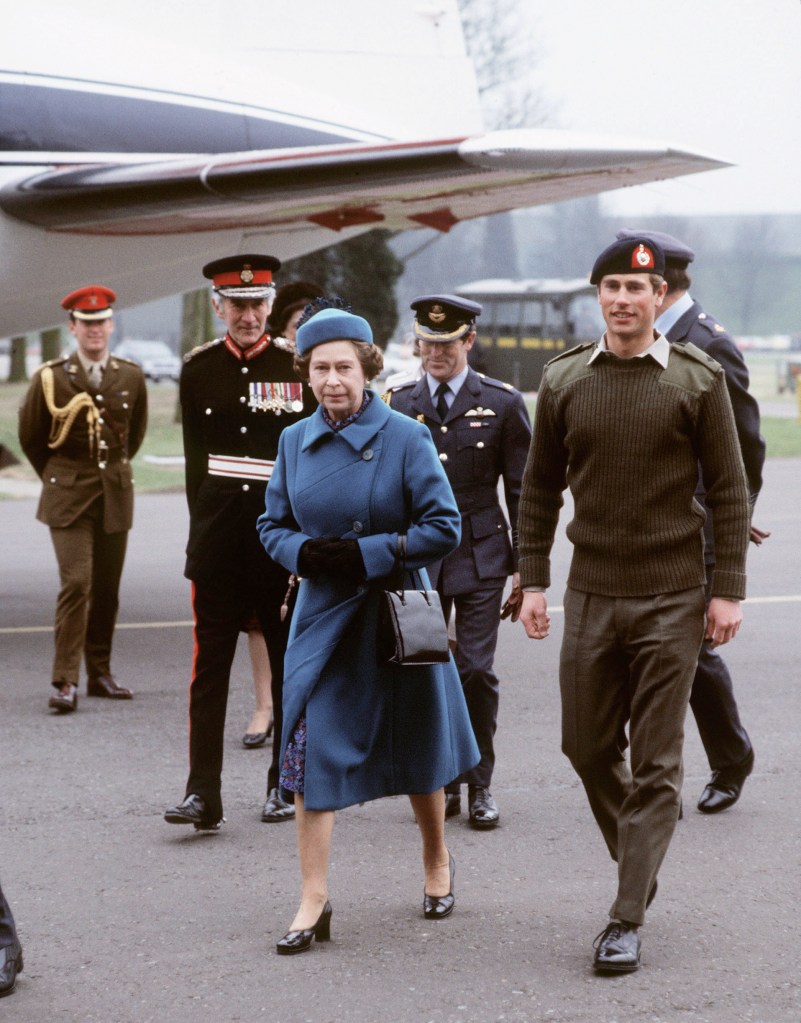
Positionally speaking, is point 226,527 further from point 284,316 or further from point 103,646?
point 103,646

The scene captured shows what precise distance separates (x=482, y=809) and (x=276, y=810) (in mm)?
795

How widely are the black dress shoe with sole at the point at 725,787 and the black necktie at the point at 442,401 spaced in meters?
1.78

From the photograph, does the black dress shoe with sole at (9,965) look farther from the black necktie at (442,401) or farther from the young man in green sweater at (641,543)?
the black necktie at (442,401)

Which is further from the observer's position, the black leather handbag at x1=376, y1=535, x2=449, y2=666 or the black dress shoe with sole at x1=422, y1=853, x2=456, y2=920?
the black dress shoe with sole at x1=422, y1=853, x2=456, y2=920

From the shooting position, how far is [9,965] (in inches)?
156

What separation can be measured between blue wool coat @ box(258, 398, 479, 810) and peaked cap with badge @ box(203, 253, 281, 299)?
128 centimetres

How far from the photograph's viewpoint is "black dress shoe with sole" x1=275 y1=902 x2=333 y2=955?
4320 millimetres

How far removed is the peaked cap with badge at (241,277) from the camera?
18.4 ft

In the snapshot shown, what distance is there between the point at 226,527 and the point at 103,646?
2.57 meters

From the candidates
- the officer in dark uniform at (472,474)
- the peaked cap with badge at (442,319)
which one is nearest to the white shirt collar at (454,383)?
the officer in dark uniform at (472,474)

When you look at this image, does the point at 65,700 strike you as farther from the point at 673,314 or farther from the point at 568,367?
the point at 568,367

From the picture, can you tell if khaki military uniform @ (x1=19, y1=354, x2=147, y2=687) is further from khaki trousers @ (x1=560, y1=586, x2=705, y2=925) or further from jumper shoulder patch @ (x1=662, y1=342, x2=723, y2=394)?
jumper shoulder patch @ (x1=662, y1=342, x2=723, y2=394)

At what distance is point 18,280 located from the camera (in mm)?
10664

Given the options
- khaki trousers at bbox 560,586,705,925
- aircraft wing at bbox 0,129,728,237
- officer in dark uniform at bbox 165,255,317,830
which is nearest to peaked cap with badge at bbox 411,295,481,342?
officer in dark uniform at bbox 165,255,317,830
